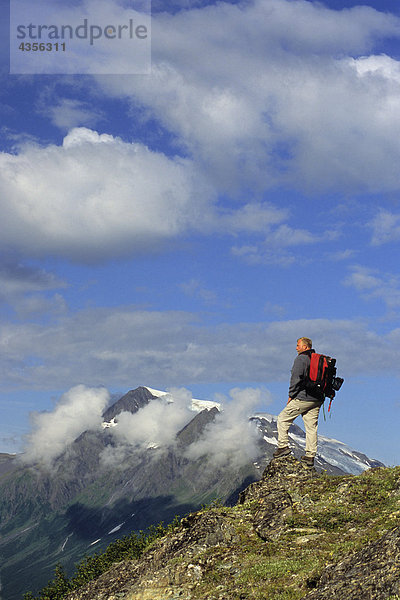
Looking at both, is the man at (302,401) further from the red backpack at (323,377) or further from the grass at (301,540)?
the grass at (301,540)

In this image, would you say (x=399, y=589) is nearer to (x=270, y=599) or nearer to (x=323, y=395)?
(x=270, y=599)

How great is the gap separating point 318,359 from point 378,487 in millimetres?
5944

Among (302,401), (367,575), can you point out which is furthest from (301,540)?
(302,401)

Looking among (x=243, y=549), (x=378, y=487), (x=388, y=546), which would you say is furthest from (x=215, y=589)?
(x=378, y=487)

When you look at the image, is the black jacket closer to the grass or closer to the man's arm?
the man's arm

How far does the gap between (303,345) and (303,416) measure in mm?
3436

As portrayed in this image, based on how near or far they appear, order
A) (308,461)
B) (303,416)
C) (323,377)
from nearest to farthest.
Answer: (323,377) → (303,416) → (308,461)

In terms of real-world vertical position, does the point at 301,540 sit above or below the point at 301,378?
below

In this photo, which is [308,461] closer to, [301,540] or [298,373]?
[298,373]

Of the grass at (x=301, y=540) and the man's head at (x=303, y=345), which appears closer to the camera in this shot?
the grass at (x=301, y=540)

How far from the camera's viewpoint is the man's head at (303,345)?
2675 cm

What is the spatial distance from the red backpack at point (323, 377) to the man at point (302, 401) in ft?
0.65

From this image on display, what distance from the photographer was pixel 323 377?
86.7 ft

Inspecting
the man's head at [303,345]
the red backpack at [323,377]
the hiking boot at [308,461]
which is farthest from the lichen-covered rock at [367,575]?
the man's head at [303,345]
